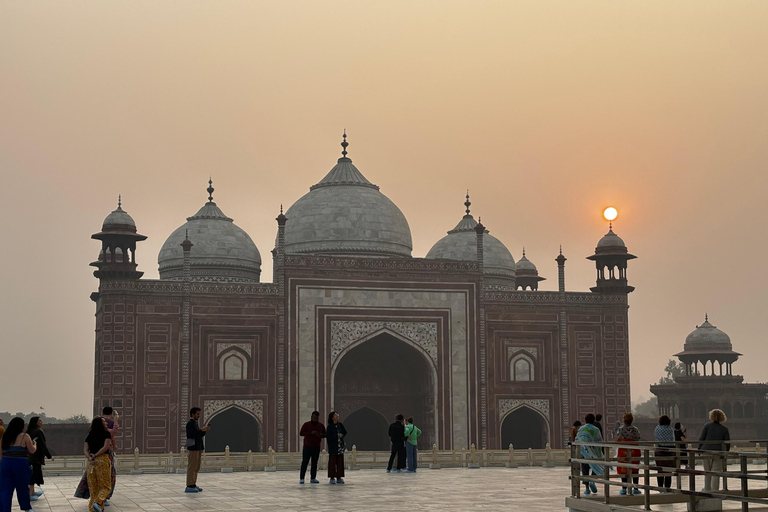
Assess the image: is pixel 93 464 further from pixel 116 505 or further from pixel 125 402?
pixel 125 402

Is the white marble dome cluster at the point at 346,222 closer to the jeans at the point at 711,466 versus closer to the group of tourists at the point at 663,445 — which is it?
the group of tourists at the point at 663,445

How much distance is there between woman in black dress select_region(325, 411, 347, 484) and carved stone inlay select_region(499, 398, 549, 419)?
18329 millimetres

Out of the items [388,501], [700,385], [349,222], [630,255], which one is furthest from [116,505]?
[700,385]

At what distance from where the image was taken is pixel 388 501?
13.5 meters

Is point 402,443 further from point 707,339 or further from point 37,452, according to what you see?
point 707,339

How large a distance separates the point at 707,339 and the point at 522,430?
638 inches

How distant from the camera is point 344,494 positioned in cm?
1466

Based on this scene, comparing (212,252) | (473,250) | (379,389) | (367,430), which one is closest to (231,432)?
(367,430)

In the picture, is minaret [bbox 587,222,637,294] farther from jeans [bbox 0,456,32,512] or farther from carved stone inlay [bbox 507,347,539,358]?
jeans [bbox 0,456,32,512]

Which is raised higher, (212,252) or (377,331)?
(212,252)

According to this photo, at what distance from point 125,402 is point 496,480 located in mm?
16048

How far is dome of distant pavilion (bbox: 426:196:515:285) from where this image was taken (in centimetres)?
4312

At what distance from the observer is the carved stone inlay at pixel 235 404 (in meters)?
32.4

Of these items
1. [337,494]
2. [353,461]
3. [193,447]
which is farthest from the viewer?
[353,461]
